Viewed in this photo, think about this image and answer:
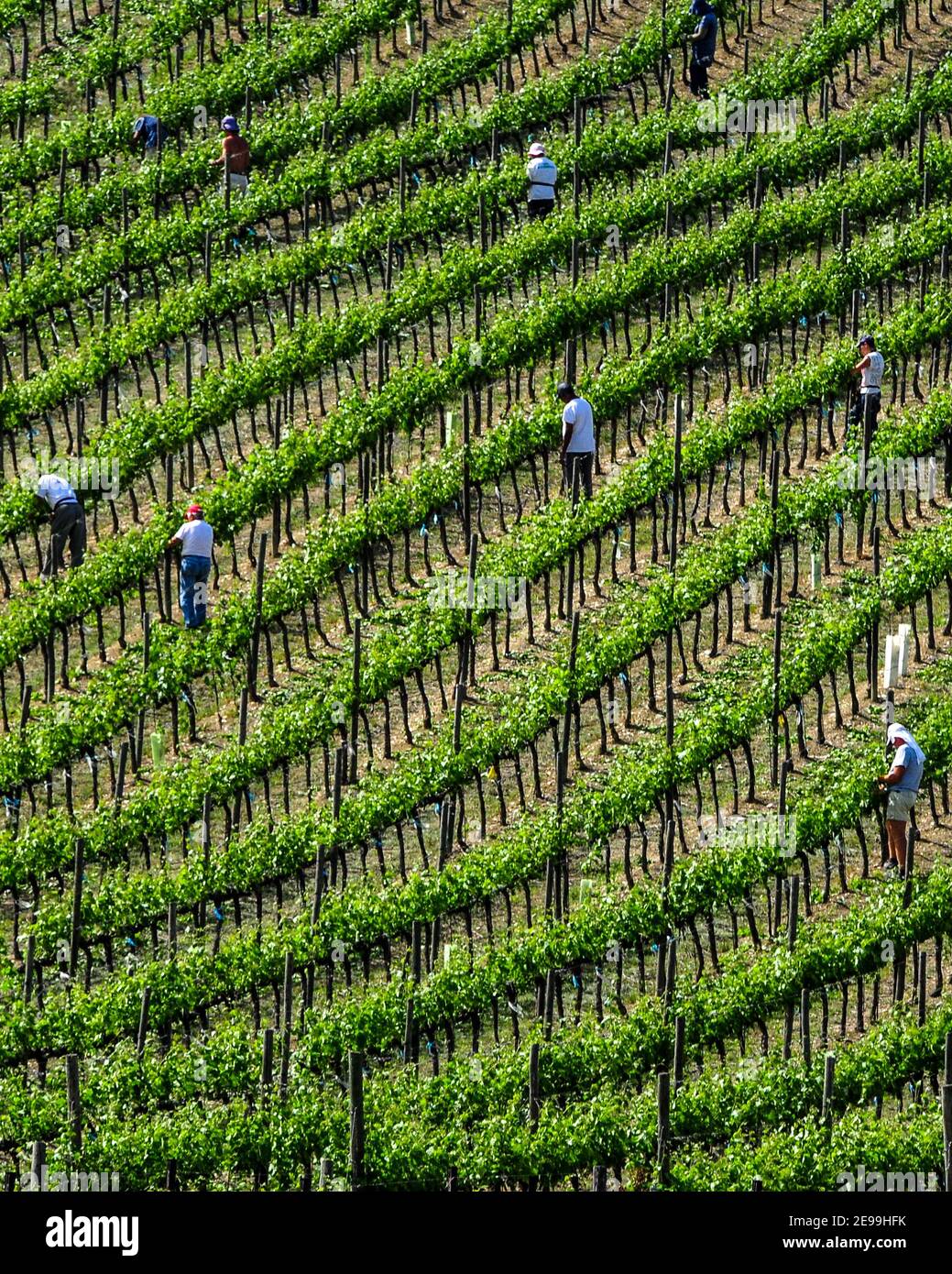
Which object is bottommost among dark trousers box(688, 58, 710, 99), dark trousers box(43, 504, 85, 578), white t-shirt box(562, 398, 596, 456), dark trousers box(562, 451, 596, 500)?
dark trousers box(43, 504, 85, 578)

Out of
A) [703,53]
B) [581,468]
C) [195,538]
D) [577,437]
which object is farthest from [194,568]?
[703,53]

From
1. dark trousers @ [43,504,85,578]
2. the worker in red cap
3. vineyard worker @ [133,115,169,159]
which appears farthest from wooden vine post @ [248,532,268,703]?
vineyard worker @ [133,115,169,159]

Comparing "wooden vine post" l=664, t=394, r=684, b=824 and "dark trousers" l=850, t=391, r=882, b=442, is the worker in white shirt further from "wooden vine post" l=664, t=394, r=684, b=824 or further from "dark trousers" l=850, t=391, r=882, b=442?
"dark trousers" l=850, t=391, r=882, b=442

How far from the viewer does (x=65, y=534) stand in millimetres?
30578

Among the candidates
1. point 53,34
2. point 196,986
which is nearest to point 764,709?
point 196,986

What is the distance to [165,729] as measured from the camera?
2884 centimetres

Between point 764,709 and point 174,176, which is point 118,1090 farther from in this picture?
point 174,176

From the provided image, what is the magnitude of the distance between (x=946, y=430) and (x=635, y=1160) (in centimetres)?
1206

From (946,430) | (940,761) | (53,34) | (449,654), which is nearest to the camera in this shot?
(940,761)

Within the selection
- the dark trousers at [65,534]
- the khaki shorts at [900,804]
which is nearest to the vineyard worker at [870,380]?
the khaki shorts at [900,804]

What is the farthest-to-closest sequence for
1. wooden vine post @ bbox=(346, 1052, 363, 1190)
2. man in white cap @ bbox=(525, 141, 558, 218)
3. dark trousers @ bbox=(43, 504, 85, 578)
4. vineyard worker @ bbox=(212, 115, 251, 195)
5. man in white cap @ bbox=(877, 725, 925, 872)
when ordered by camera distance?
vineyard worker @ bbox=(212, 115, 251, 195) < man in white cap @ bbox=(525, 141, 558, 218) < dark trousers @ bbox=(43, 504, 85, 578) < man in white cap @ bbox=(877, 725, 925, 872) < wooden vine post @ bbox=(346, 1052, 363, 1190)

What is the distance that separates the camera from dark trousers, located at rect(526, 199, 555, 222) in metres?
36.1

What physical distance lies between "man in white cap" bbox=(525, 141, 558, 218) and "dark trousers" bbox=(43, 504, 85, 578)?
313 inches

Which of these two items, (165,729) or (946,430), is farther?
(946,430)
